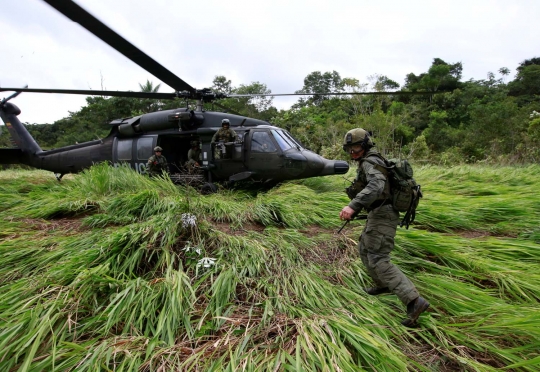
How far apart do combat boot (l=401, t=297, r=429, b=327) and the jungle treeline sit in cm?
675

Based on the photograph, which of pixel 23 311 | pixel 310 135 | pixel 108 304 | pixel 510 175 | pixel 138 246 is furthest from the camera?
pixel 310 135

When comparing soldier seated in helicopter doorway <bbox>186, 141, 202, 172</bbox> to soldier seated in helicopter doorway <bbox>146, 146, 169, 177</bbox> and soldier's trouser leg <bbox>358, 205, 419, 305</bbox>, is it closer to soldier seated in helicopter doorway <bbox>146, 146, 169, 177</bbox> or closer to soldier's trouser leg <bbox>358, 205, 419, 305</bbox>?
soldier seated in helicopter doorway <bbox>146, 146, 169, 177</bbox>

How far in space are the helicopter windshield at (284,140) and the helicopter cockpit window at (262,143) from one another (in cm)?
14

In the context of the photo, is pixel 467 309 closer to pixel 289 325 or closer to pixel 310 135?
pixel 289 325

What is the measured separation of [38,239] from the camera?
299 cm

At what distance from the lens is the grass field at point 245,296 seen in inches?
64.9

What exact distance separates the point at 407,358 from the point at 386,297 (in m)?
0.66

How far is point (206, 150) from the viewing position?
6.20 metres

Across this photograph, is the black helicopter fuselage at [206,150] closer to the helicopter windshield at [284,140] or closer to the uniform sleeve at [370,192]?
the helicopter windshield at [284,140]

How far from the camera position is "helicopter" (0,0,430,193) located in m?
5.59

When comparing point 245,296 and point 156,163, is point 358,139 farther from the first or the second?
point 156,163

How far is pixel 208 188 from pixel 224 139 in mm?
1011

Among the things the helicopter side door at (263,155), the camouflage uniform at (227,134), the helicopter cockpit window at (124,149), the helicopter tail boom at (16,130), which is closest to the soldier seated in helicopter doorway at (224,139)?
the camouflage uniform at (227,134)

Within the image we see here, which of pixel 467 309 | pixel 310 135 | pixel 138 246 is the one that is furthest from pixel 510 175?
pixel 310 135
